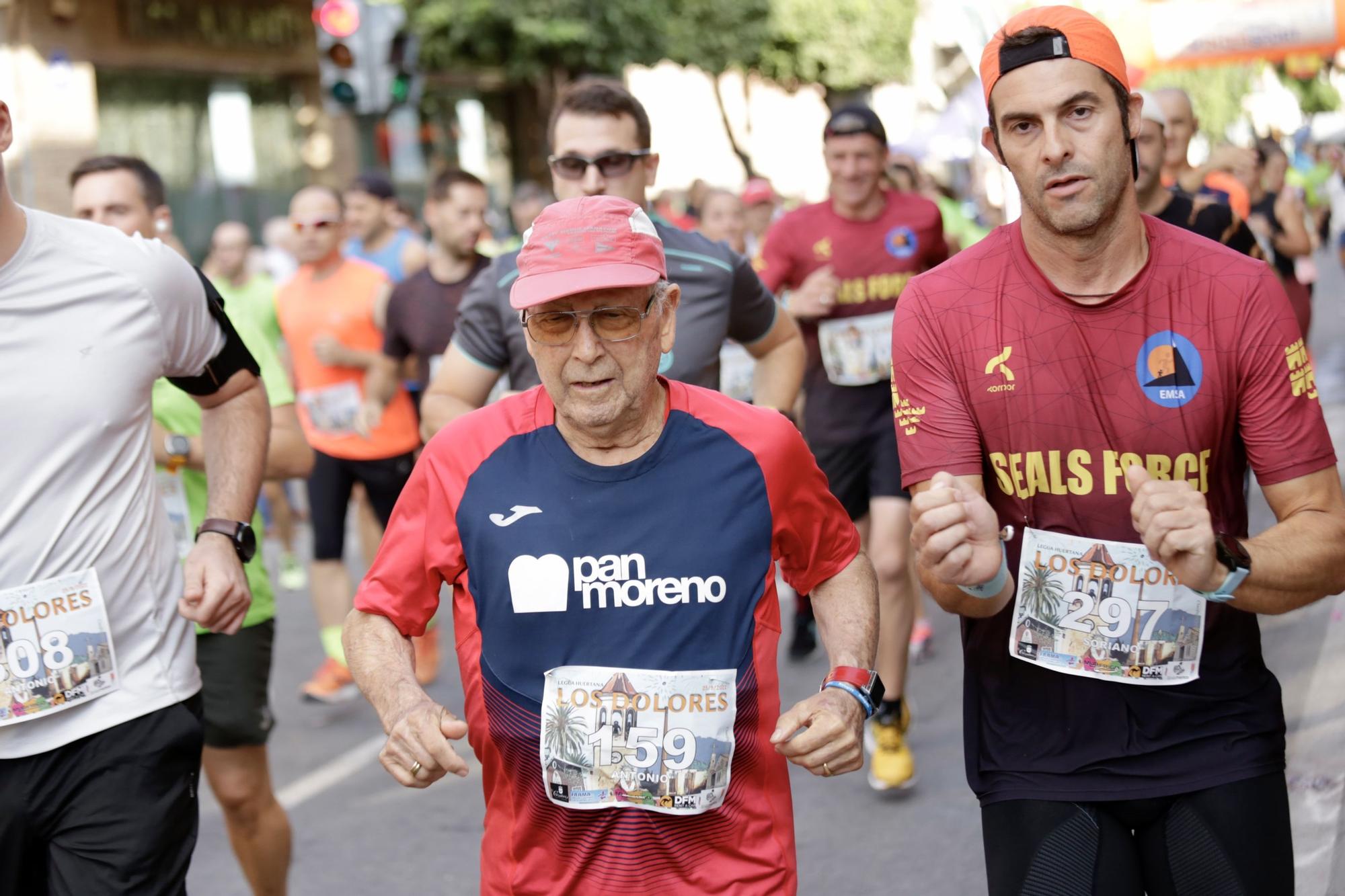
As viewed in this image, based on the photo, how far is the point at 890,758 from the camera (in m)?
5.71

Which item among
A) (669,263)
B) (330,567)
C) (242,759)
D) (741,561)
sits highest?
(669,263)

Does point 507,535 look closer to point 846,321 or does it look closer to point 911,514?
point 911,514

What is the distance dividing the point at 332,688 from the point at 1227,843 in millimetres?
5359

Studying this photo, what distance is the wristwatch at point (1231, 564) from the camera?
2596mm

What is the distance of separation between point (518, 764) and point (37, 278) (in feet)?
4.45

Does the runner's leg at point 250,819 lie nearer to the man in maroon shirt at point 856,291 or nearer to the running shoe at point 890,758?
the running shoe at point 890,758

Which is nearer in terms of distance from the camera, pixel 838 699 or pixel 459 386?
pixel 838 699

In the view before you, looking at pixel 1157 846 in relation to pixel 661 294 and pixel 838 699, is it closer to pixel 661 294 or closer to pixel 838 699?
pixel 838 699

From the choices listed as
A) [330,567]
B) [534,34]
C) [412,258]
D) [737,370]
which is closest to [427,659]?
[330,567]

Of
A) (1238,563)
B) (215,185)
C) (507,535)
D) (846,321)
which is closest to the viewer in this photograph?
(1238,563)

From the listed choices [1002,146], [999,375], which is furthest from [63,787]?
[1002,146]

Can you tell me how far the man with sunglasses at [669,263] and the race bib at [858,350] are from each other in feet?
5.78

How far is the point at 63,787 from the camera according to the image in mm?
3174

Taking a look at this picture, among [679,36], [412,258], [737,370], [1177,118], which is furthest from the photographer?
[679,36]
